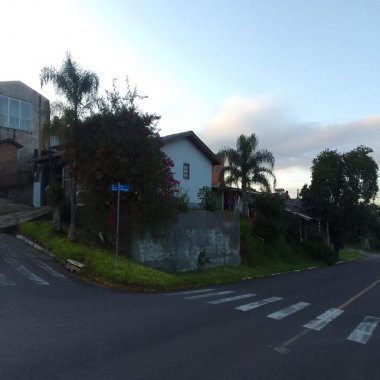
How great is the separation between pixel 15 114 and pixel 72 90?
2127 cm

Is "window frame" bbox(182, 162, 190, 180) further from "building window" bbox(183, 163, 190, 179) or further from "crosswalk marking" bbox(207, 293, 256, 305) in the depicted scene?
"crosswalk marking" bbox(207, 293, 256, 305)

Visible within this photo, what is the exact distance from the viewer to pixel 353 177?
50.4 meters

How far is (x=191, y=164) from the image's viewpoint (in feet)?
114

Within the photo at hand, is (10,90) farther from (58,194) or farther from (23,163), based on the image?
(58,194)

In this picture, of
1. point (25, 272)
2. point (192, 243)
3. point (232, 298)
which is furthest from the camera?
point (192, 243)

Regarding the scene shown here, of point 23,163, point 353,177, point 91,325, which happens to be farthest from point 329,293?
point 353,177

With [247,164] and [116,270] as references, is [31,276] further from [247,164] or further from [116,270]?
[247,164]

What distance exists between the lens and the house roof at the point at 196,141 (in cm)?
3259

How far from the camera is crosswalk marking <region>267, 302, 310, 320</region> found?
11636 mm

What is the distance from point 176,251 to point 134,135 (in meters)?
6.32

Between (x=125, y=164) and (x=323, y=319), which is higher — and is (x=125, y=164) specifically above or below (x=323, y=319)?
above

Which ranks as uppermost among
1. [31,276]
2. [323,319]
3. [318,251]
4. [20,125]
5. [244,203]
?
[20,125]

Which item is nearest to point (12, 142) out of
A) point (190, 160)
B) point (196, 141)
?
point (190, 160)

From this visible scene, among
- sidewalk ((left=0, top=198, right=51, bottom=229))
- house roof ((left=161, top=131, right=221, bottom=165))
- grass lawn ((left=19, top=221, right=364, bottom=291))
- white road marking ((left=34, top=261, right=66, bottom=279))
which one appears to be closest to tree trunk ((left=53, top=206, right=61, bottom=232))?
grass lawn ((left=19, top=221, right=364, bottom=291))
